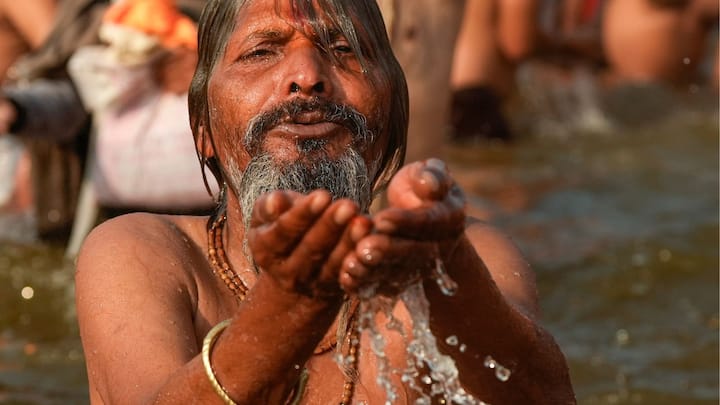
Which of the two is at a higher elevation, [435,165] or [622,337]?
[435,165]

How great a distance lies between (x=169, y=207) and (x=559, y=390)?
410cm

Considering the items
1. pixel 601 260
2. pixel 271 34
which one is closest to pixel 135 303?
pixel 271 34

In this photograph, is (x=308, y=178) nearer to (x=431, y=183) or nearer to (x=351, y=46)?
(x=351, y=46)

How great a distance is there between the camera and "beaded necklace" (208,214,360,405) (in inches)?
130

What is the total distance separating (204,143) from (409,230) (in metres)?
1.29

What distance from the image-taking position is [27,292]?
23.0 feet

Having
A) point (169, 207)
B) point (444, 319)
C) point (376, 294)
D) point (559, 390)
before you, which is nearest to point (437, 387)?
point (559, 390)

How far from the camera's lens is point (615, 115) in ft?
38.1

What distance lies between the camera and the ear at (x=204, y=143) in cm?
353

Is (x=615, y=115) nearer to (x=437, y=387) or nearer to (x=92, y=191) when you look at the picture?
(x=92, y=191)

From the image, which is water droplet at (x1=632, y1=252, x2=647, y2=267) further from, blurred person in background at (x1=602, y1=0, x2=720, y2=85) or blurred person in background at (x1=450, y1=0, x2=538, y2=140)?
blurred person in background at (x1=602, y1=0, x2=720, y2=85)

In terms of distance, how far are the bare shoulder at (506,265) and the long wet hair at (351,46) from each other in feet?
0.83

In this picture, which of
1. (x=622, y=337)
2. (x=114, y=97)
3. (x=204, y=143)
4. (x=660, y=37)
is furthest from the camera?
(x=660, y=37)

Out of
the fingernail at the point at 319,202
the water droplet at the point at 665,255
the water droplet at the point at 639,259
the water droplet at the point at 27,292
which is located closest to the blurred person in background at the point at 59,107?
the water droplet at the point at 27,292
